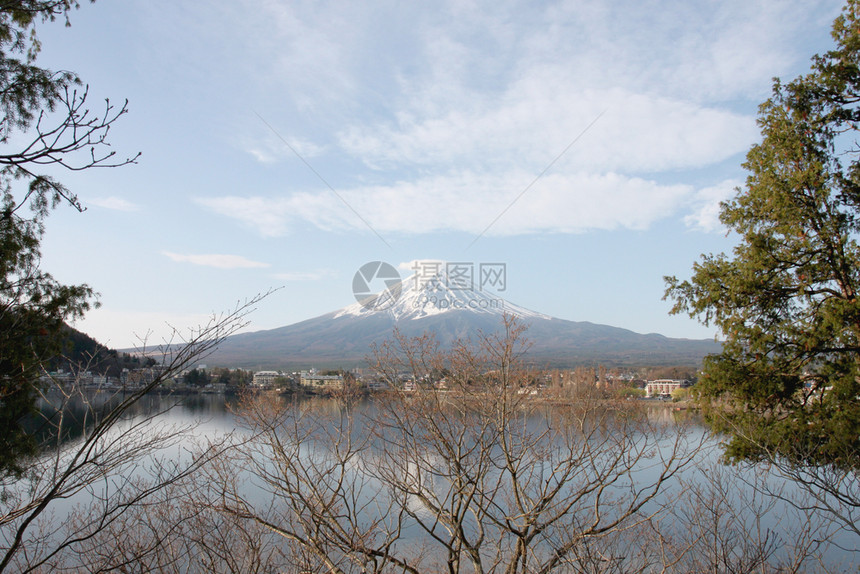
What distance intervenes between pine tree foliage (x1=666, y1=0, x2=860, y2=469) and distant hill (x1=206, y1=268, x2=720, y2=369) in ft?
126

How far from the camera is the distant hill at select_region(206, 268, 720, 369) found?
158 ft

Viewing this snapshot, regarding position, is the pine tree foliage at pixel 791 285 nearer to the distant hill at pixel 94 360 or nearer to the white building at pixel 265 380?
the distant hill at pixel 94 360

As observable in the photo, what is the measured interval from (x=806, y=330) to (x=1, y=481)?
22.9 ft

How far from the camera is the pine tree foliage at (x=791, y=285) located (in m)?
5.10

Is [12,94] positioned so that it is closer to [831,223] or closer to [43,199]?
[43,199]

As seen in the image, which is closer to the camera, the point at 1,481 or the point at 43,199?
the point at 43,199

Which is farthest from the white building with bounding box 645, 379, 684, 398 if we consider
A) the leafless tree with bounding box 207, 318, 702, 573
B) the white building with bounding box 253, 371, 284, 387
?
the leafless tree with bounding box 207, 318, 702, 573

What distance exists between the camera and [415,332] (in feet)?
146

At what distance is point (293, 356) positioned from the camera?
52625mm

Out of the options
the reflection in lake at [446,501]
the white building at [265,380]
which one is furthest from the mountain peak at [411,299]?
the reflection in lake at [446,501]

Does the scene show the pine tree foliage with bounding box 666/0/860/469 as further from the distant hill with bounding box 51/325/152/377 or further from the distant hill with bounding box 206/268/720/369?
the distant hill with bounding box 206/268/720/369

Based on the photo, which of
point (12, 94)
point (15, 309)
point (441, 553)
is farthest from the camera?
point (441, 553)

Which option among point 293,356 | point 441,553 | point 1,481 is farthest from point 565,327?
point 1,481

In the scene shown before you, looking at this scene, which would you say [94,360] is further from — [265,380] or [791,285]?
[265,380]
